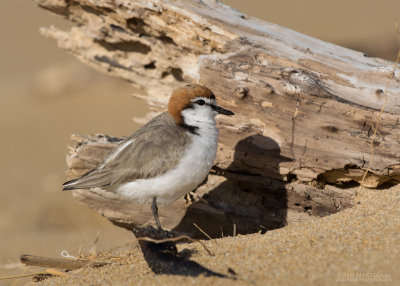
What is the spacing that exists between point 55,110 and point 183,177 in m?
10.9

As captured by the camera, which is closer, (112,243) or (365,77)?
(365,77)

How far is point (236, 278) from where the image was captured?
11.2 ft

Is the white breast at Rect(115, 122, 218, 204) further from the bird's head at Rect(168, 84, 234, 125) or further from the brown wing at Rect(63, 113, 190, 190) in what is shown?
the bird's head at Rect(168, 84, 234, 125)

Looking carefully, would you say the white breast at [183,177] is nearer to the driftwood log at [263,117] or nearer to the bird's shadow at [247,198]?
the bird's shadow at [247,198]

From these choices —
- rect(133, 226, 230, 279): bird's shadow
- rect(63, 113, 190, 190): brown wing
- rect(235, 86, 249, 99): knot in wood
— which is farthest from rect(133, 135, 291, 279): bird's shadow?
rect(133, 226, 230, 279): bird's shadow

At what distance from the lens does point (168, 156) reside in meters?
4.92

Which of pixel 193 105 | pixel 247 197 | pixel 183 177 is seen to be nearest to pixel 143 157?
pixel 183 177

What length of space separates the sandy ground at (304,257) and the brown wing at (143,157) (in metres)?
0.74

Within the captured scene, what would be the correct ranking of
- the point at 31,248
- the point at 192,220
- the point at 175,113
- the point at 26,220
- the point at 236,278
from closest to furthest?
1. the point at 236,278
2. the point at 175,113
3. the point at 192,220
4. the point at 31,248
5. the point at 26,220

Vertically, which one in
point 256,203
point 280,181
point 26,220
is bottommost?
point 26,220

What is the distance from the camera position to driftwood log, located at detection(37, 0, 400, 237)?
494 cm

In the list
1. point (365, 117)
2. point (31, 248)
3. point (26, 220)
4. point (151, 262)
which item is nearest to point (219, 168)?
point (365, 117)

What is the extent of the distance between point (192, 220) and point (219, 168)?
70 cm

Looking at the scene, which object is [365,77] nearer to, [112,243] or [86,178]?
[86,178]
